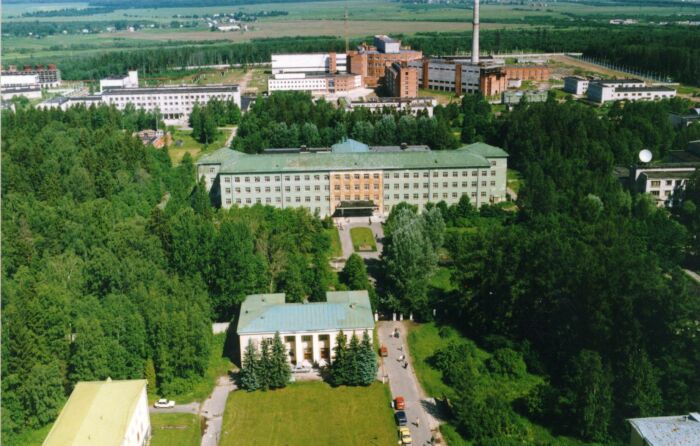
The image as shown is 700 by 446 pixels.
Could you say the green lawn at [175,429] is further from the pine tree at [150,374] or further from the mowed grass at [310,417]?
the pine tree at [150,374]

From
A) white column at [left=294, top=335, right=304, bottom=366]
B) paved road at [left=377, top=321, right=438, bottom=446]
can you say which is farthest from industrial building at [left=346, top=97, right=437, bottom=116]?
white column at [left=294, top=335, right=304, bottom=366]

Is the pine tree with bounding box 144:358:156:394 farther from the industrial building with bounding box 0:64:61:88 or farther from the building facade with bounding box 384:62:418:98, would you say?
the industrial building with bounding box 0:64:61:88

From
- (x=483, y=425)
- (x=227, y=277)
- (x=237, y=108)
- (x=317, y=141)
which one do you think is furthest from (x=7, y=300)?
(x=237, y=108)

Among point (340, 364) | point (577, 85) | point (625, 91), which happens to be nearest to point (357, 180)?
point (340, 364)

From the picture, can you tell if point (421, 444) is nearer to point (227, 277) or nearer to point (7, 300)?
point (227, 277)

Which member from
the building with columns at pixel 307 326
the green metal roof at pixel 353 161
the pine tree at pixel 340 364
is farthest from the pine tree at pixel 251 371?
the green metal roof at pixel 353 161

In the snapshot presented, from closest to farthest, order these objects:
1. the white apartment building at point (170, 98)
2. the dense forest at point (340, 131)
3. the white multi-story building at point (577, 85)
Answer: the dense forest at point (340, 131) → the white apartment building at point (170, 98) → the white multi-story building at point (577, 85)
